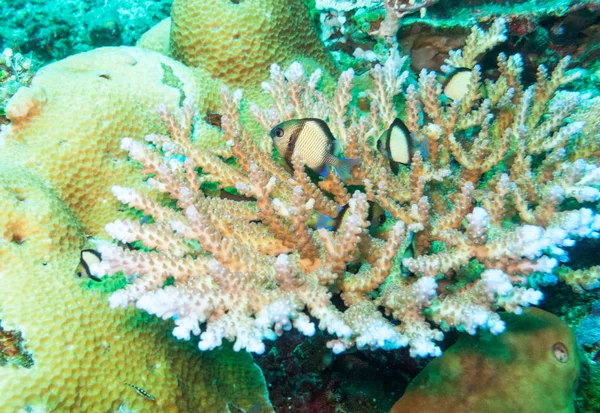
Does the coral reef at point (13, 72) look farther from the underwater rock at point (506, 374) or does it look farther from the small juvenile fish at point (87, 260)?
the underwater rock at point (506, 374)

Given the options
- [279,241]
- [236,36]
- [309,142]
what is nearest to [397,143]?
[309,142]

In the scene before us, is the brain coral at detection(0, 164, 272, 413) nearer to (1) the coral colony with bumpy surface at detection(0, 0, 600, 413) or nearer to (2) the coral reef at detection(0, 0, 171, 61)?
(1) the coral colony with bumpy surface at detection(0, 0, 600, 413)

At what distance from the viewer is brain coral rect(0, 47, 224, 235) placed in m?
2.85

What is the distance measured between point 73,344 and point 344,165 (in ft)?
6.49

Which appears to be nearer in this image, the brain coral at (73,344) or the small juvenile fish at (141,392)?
the brain coral at (73,344)

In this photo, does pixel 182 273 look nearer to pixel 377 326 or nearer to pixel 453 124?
pixel 377 326

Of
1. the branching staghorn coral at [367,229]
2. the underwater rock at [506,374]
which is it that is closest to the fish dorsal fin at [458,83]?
the branching staghorn coral at [367,229]

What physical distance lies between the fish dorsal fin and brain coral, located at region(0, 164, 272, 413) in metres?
2.88

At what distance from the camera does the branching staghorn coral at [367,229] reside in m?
1.95

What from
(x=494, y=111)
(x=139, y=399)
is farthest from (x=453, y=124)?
(x=139, y=399)

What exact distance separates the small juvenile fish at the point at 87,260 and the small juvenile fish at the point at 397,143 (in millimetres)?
2043

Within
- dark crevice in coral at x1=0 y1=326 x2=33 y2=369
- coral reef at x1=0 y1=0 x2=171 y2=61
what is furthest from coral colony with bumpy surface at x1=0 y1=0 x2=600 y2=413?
coral reef at x1=0 y1=0 x2=171 y2=61

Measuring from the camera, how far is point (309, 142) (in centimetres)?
257

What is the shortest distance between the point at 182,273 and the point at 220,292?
1.02 feet
